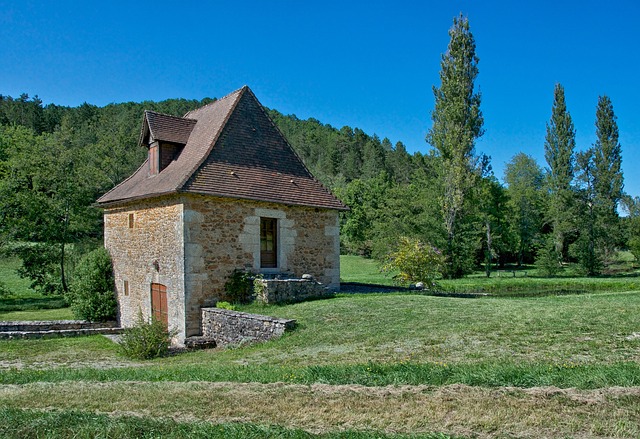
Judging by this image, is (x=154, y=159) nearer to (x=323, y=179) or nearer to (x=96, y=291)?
(x=96, y=291)

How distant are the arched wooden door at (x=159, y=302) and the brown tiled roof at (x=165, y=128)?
4.90 metres

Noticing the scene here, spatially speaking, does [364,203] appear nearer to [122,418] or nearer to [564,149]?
[564,149]

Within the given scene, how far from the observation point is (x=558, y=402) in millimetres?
5281

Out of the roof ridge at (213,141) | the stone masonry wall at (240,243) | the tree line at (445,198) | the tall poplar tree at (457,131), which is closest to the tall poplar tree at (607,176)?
the tree line at (445,198)

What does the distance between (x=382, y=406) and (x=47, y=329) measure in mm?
14415

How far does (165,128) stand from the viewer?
56.2 ft

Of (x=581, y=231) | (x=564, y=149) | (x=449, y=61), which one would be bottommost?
(x=581, y=231)

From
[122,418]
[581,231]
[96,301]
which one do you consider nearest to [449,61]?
[581,231]

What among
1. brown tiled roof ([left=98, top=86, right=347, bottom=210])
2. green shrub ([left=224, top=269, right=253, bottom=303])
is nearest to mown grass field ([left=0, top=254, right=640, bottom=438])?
green shrub ([left=224, top=269, right=253, bottom=303])

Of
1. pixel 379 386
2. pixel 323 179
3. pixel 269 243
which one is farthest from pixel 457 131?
pixel 323 179

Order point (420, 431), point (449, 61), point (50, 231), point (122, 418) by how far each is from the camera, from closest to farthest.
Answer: point (420, 431) < point (122, 418) < point (50, 231) < point (449, 61)

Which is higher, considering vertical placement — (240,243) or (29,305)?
(240,243)

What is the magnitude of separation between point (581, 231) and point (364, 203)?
22.8 metres

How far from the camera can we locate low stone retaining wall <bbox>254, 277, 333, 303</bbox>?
46.2ft
